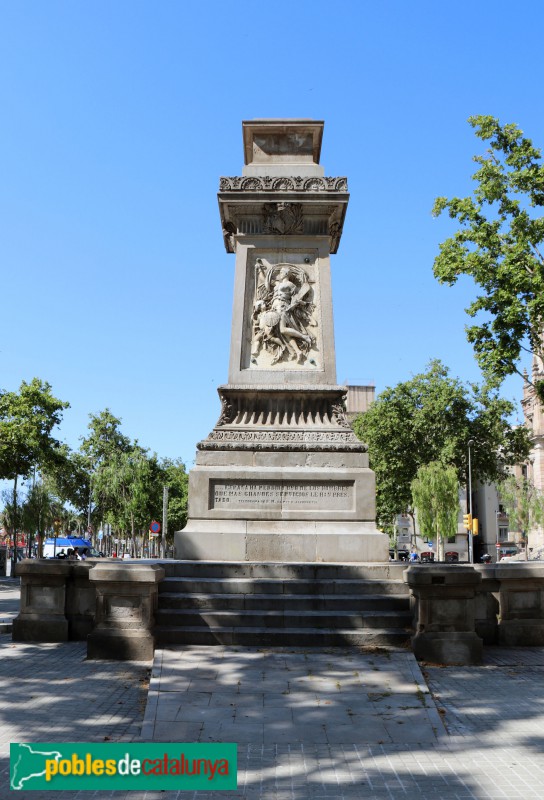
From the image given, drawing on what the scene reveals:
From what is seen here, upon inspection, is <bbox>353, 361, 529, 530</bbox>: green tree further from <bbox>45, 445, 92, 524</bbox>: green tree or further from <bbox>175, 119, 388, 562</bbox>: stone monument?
<bbox>175, 119, 388, 562</bbox>: stone monument

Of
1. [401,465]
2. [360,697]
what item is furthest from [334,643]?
[401,465]

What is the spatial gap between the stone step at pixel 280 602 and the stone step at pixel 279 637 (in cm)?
49

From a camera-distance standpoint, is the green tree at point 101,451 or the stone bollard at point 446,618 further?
the green tree at point 101,451

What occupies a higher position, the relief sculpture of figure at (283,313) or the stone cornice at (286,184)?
the stone cornice at (286,184)

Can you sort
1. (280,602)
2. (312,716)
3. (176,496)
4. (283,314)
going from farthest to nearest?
(176,496) < (283,314) < (280,602) < (312,716)

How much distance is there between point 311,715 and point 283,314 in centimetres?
855

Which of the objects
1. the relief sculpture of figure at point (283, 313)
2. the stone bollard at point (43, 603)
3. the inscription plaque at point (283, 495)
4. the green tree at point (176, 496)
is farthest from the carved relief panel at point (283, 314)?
the green tree at point (176, 496)

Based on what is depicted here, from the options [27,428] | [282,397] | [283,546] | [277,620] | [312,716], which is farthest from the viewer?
[27,428]

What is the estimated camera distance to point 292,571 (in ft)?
36.8

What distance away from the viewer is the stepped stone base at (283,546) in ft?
41.5

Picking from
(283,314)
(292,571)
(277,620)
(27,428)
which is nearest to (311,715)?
(277,620)

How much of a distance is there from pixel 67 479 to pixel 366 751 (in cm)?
6435

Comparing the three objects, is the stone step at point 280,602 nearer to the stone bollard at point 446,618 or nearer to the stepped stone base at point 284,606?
the stepped stone base at point 284,606

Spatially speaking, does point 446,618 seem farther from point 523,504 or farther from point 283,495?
point 523,504
